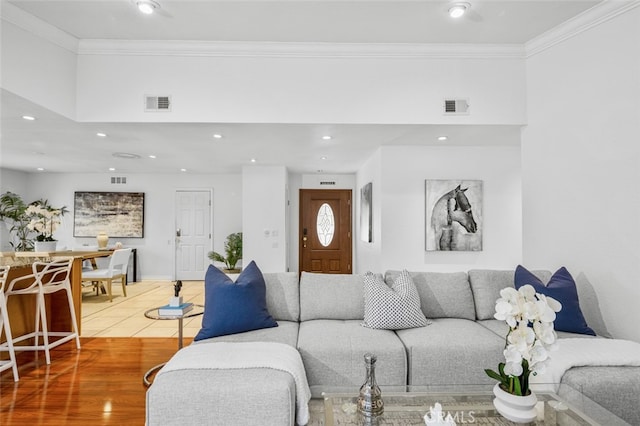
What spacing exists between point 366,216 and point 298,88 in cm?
282

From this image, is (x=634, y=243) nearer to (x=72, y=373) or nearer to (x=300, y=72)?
(x=300, y=72)

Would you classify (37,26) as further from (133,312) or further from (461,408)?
(461,408)

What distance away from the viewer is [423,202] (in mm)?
4328

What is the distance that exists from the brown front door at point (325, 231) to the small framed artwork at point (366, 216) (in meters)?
0.98

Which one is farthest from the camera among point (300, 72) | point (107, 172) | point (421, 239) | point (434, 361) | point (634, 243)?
point (107, 172)

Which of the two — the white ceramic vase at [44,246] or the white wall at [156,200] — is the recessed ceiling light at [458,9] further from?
the white wall at [156,200]

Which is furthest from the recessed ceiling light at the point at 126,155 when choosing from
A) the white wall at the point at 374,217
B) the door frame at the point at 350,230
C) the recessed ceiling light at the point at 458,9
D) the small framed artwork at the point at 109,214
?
the recessed ceiling light at the point at 458,9

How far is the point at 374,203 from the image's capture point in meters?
4.88

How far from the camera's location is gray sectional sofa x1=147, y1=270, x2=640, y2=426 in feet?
5.25

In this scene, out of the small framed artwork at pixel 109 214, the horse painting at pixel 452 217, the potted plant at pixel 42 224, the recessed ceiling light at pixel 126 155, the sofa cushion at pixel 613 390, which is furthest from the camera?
the small framed artwork at pixel 109 214

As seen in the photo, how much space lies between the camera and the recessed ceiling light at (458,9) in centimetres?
251

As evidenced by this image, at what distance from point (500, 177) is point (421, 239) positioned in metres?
1.32

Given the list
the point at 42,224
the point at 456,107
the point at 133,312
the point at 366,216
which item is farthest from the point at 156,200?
the point at 456,107

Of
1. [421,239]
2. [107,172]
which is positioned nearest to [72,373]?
[421,239]
